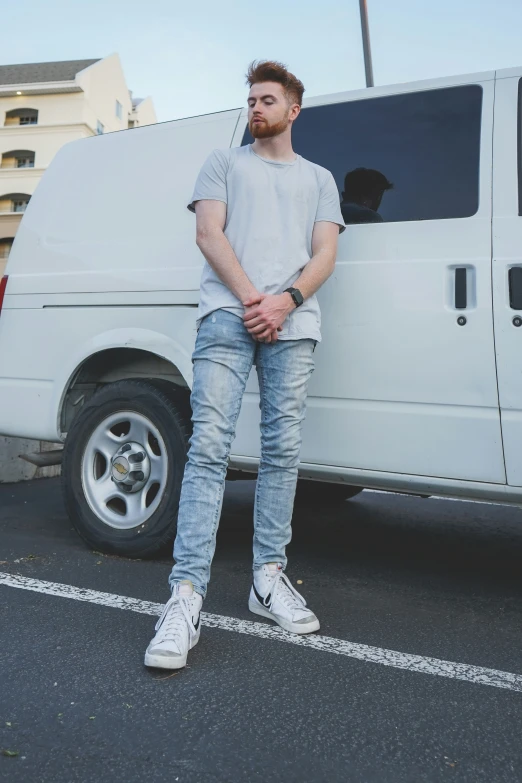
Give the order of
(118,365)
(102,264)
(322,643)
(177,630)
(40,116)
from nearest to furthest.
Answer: (177,630), (322,643), (102,264), (118,365), (40,116)

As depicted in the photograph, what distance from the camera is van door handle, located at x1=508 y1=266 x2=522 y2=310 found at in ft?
9.30

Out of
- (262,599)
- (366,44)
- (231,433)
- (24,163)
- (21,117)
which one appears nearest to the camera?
(231,433)

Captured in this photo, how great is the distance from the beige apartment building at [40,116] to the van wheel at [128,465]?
39.9 meters

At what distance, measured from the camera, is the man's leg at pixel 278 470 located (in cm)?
277

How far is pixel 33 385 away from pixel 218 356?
5.03ft

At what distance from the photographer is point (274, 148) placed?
2861 millimetres

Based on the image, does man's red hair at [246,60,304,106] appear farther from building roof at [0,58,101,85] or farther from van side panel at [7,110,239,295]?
building roof at [0,58,101,85]

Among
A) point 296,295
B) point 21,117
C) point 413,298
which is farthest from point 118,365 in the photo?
point 21,117

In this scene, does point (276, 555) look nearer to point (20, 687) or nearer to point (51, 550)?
point (20, 687)

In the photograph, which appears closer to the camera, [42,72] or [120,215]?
[120,215]

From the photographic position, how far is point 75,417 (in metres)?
3.79

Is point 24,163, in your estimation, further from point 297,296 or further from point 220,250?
point 297,296

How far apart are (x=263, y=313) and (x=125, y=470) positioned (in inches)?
51.3

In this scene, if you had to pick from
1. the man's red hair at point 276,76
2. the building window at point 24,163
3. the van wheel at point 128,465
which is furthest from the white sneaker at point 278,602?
the building window at point 24,163
